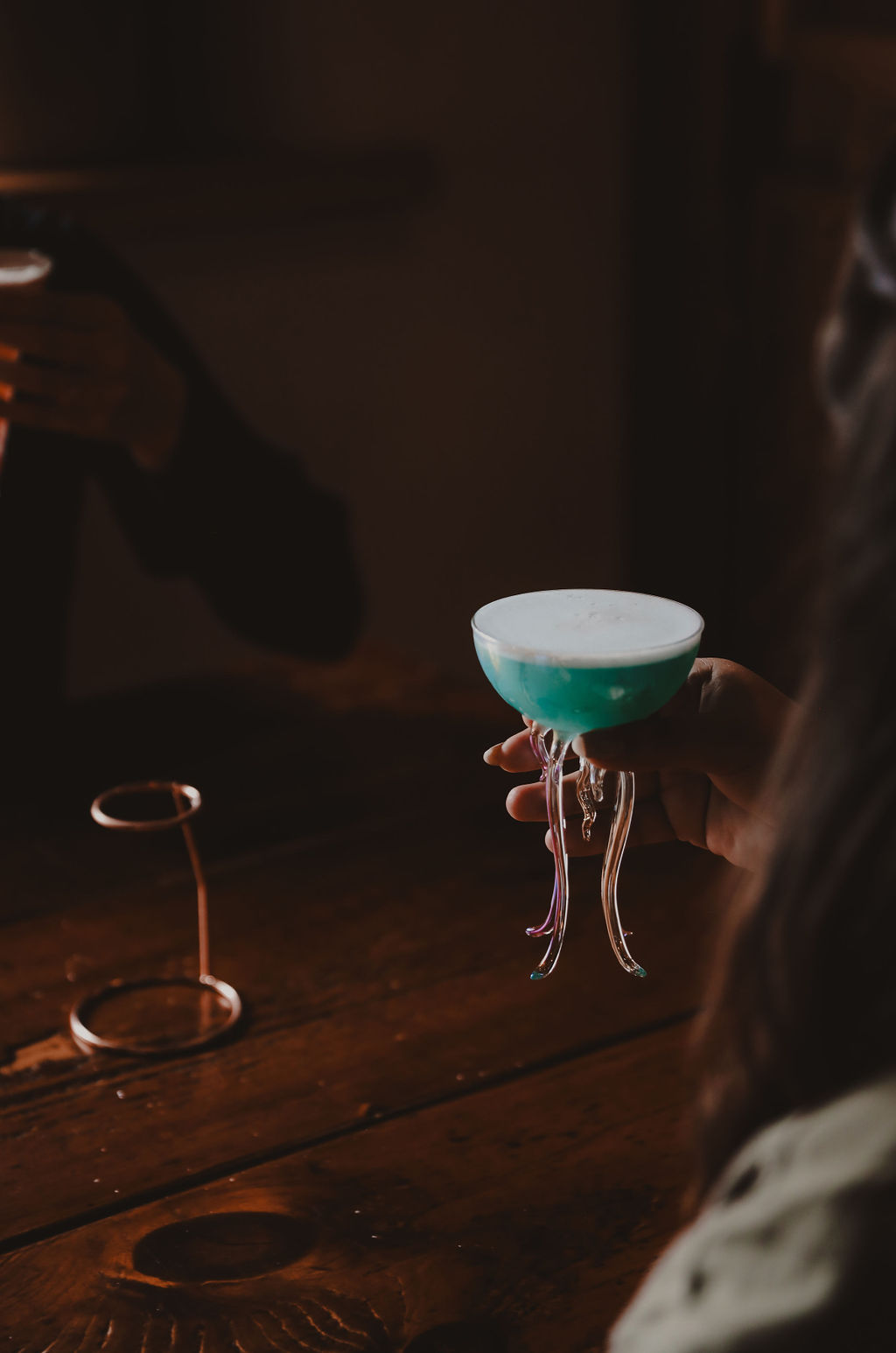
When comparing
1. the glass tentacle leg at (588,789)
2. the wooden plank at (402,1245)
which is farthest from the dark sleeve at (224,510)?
the wooden plank at (402,1245)

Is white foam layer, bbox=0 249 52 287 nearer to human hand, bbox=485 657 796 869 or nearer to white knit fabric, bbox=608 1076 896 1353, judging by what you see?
human hand, bbox=485 657 796 869

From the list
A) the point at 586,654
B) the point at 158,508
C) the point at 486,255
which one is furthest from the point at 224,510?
the point at 486,255

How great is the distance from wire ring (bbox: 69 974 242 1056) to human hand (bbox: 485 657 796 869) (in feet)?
0.88

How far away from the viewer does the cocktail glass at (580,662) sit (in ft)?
2.68

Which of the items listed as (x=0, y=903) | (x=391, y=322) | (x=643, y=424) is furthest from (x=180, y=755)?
(x=643, y=424)

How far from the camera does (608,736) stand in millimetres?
889

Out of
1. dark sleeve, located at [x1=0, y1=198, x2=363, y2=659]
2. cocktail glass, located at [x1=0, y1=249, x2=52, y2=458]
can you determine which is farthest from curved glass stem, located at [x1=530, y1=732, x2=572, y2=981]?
dark sleeve, located at [x1=0, y1=198, x2=363, y2=659]

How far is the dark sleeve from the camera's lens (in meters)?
1.90

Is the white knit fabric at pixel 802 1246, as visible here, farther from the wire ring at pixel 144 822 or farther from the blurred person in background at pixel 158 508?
the blurred person in background at pixel 158 508

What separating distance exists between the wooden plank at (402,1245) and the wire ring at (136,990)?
15 cm

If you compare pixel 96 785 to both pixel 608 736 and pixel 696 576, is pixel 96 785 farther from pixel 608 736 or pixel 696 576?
pixel 696 576

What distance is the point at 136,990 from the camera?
110cm

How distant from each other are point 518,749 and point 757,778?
0.17 metres

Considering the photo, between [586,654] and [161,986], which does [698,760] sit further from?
[161,986]
